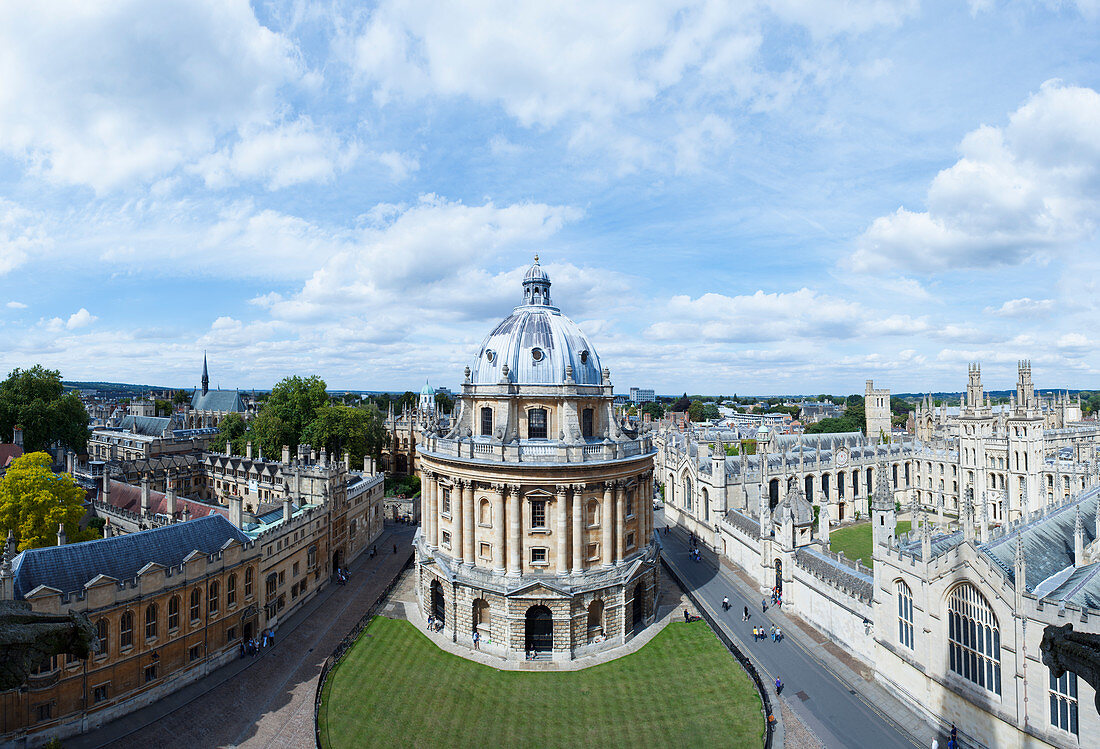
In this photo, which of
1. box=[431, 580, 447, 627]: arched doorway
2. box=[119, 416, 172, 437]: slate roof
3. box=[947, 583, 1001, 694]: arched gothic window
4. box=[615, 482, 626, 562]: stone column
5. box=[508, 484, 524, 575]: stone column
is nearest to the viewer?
box=[947, 583, 1001, 694]: arched gothic window

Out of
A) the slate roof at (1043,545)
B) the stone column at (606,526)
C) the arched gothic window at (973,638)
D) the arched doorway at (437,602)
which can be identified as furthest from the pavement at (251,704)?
the slate roof at (1043,545)

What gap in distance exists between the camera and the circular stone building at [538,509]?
3356cm

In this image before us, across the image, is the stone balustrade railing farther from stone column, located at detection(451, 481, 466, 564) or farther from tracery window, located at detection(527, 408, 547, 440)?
stone column, located at detection(451, 481, 466, 564)

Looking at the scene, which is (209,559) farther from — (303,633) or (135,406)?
(135,406)

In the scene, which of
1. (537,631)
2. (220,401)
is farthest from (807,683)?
(220,401)

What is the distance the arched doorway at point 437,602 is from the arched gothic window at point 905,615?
85.2 ft

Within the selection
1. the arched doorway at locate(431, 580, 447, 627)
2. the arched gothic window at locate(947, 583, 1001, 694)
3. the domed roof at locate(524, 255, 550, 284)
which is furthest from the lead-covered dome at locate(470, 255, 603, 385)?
the arched gothic window at locate(947, 583, 1001, 694)

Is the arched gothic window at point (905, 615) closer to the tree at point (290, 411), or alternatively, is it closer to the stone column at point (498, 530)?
the stone column at point (498, 530)

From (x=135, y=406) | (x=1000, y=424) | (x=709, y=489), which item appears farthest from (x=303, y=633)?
(x=135, y=406)

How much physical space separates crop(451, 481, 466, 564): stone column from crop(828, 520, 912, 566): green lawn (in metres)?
31.1

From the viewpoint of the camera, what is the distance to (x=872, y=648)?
30484 mm

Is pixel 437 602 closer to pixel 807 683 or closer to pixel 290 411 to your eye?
pixel 807 683

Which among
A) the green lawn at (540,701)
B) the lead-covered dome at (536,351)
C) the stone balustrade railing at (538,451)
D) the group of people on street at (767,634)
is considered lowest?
the green lawn at (540,701)

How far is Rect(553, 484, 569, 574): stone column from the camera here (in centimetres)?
3372
